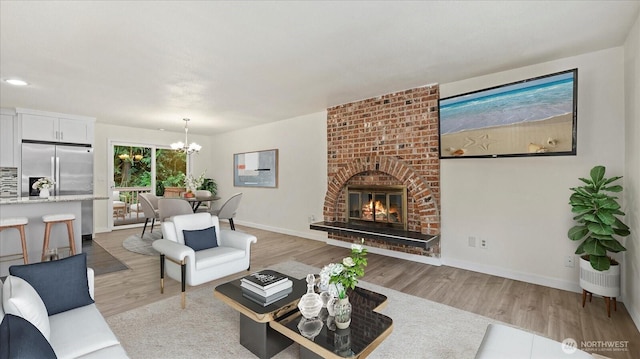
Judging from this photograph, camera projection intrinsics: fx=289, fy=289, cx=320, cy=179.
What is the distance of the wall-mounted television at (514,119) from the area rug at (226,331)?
182 centimetres

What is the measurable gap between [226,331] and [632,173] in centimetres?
372

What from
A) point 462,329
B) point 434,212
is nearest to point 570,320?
point 462,329

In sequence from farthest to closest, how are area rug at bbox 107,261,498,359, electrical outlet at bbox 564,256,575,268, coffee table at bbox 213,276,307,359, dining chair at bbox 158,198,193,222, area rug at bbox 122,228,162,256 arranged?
dining chair at bbox 158,198,193,222
area rug at bbox 122,228,162,256
electrical outlet at bbox 564,256,575,268
area rug at bbox 107,261,498,359
coffee table at bbox 213,276,307,359

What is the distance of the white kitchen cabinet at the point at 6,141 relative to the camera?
4953 mm

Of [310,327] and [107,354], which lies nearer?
[107,354]

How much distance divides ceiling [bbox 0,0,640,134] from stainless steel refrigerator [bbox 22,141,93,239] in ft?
3.88

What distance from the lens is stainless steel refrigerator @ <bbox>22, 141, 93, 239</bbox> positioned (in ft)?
16.9

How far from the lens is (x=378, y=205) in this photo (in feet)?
14.9

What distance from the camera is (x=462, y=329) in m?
2.34

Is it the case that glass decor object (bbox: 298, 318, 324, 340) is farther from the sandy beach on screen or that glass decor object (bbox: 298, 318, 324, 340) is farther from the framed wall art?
the framed wall art

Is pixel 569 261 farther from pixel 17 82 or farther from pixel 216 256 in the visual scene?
pixel 17 82

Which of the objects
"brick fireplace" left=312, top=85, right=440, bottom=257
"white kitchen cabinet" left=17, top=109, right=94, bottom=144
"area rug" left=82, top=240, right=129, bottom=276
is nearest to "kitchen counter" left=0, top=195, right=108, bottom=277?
"area rug" left=82, top=240, right=129, bottom=276

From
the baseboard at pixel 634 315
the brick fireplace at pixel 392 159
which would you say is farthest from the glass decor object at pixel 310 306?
the baseboard at pixel 634 315

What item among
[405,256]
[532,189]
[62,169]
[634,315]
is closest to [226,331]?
[405,256]
